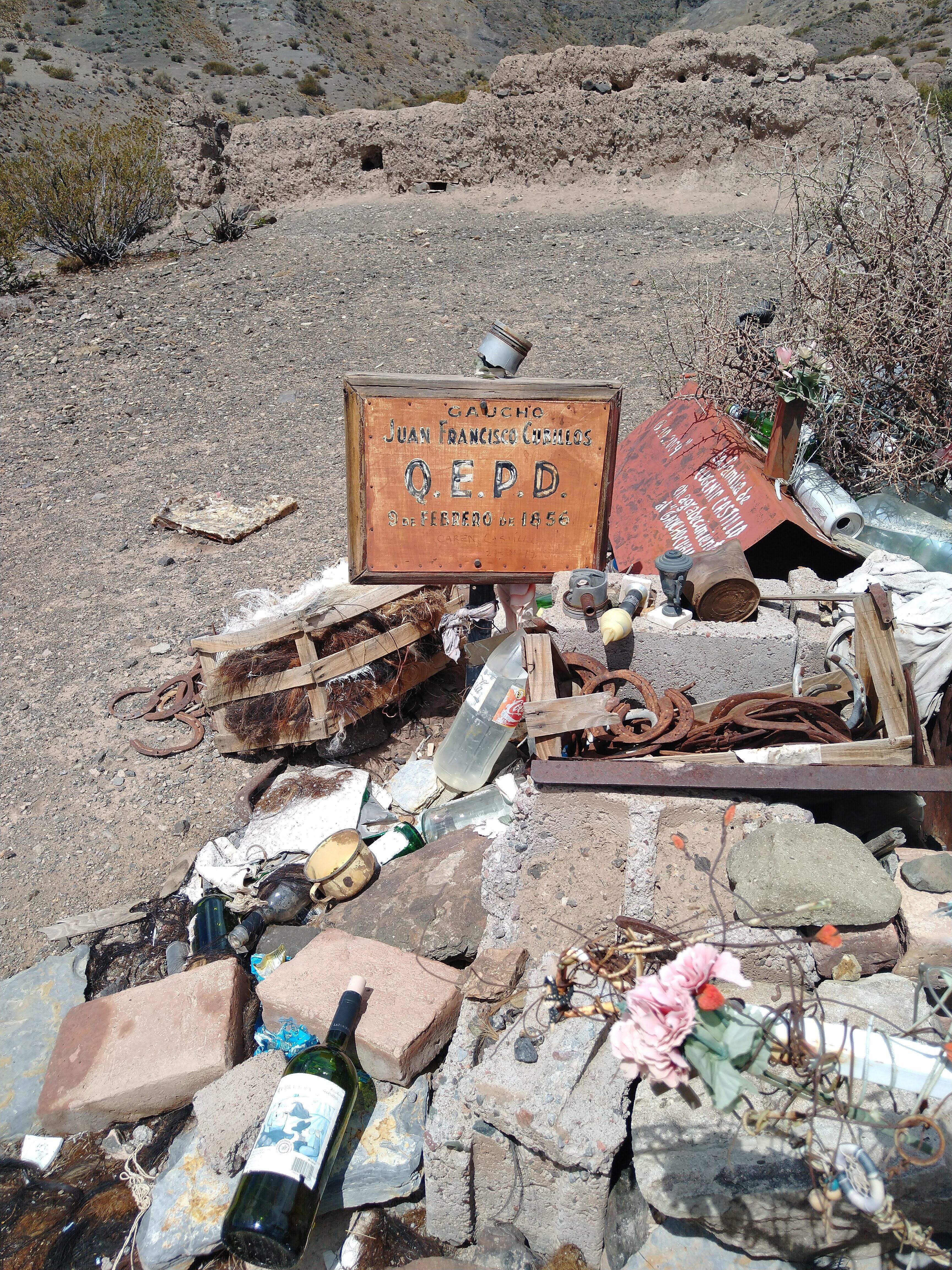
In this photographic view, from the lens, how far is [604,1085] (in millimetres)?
1815

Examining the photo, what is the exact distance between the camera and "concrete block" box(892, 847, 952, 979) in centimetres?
→ 197

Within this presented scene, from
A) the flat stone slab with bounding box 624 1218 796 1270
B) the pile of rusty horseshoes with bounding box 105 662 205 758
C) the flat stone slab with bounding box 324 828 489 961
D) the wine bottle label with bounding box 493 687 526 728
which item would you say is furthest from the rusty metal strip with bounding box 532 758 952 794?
the pile of rusty horseshoes with bounding box 105 662 205 758

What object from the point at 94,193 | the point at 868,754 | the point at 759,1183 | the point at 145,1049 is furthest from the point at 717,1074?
the point at 94,193

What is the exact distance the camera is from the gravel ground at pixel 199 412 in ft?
11.2

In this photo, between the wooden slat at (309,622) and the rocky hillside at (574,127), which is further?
the rocky hillside at (574,127)

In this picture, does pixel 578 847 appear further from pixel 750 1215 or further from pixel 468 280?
pixel 468 280

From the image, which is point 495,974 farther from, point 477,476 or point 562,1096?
point 477,476

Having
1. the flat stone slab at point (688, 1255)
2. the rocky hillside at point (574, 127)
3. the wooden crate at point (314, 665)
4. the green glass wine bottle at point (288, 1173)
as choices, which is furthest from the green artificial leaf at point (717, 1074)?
the rocky hillside at point (574, 127)

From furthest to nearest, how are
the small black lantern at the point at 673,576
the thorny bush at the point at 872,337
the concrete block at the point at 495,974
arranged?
1. the thorny bush at the point at 872,337
2. the small black lantern at the point at 673,576
3. the concrete block at the point at 495,974

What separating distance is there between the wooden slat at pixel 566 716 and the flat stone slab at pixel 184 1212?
142cm

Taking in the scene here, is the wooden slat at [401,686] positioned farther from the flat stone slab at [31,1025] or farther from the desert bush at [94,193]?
the desert bush at [94,193]

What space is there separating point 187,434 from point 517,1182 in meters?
6.02

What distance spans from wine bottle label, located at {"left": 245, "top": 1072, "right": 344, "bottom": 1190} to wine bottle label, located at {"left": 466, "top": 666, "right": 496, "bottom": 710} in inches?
54.4

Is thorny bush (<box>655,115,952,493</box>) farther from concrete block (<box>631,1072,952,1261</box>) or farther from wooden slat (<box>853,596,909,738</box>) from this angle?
concrete block (<box>631,1072,952,1261</box>)
